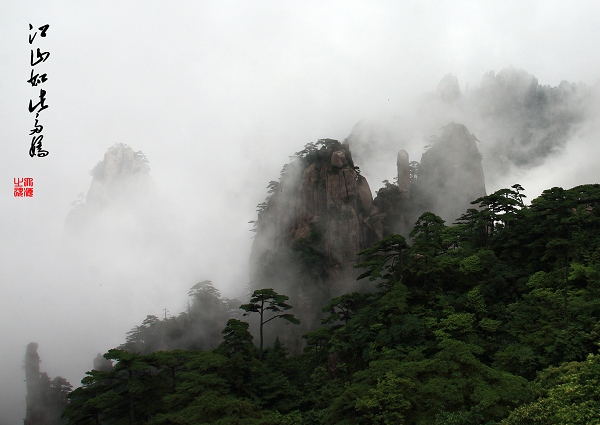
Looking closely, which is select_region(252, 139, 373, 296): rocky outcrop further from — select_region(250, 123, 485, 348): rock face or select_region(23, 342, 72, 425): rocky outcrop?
select_region(23, 342, 72, 425): rocky outcrop

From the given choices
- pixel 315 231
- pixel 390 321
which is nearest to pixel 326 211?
pixel 315 231

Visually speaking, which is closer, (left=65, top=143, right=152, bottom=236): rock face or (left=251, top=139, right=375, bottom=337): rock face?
(left=251, top=139, right=375, bottom=337): rock face

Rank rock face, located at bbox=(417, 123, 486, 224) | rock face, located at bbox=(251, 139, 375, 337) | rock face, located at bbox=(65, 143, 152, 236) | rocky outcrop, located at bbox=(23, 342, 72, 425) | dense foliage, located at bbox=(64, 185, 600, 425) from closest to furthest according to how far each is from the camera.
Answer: dense foliage, located at bbox=(64, 185, 600, 425) < rock face, located at bbox=(251, 139, 375, 337) < rocky outcrop, located at bbox=(23, 342, 72, 425) < rock face, located at bbox=(417, 123, 486, 224) < rock face, located at bbox=(65, 143, 152, 236)

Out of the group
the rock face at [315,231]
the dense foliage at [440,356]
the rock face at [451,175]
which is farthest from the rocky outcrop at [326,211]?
the dense foliage at [440,356]

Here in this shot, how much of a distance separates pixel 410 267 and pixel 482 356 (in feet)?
25.1

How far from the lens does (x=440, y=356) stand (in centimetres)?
1823

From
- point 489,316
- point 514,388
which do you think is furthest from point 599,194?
point 514,388

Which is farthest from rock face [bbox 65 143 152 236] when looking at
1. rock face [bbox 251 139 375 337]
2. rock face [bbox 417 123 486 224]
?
rock face [bbox 417 123 486 224]

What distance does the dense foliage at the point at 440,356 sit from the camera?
1566cm

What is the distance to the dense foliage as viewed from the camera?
1566 centimetres

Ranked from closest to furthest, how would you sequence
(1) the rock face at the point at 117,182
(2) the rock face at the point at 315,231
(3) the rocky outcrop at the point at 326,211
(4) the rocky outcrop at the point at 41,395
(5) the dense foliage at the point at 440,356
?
(5) the dense foliage at the point at 440,356
(2) the rock face at the point at 315,231
(3) the rocky outcrop at the point at 326,211
(4) the rocky outcrop at the point at 41,395
(1) the rock face at the point at 117,182

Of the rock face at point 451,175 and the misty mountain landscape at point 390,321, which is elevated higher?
the rock face at point 451,175

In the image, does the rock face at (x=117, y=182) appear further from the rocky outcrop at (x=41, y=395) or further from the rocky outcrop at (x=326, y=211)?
the rocky outcrop at (x=326, y=211)

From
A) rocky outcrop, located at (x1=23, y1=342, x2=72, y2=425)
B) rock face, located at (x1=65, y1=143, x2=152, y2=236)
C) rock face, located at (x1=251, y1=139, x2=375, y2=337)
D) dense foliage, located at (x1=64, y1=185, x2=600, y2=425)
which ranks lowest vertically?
rocky outcrop, located at (x1=23, y1=342, x2=72, y2=425)
